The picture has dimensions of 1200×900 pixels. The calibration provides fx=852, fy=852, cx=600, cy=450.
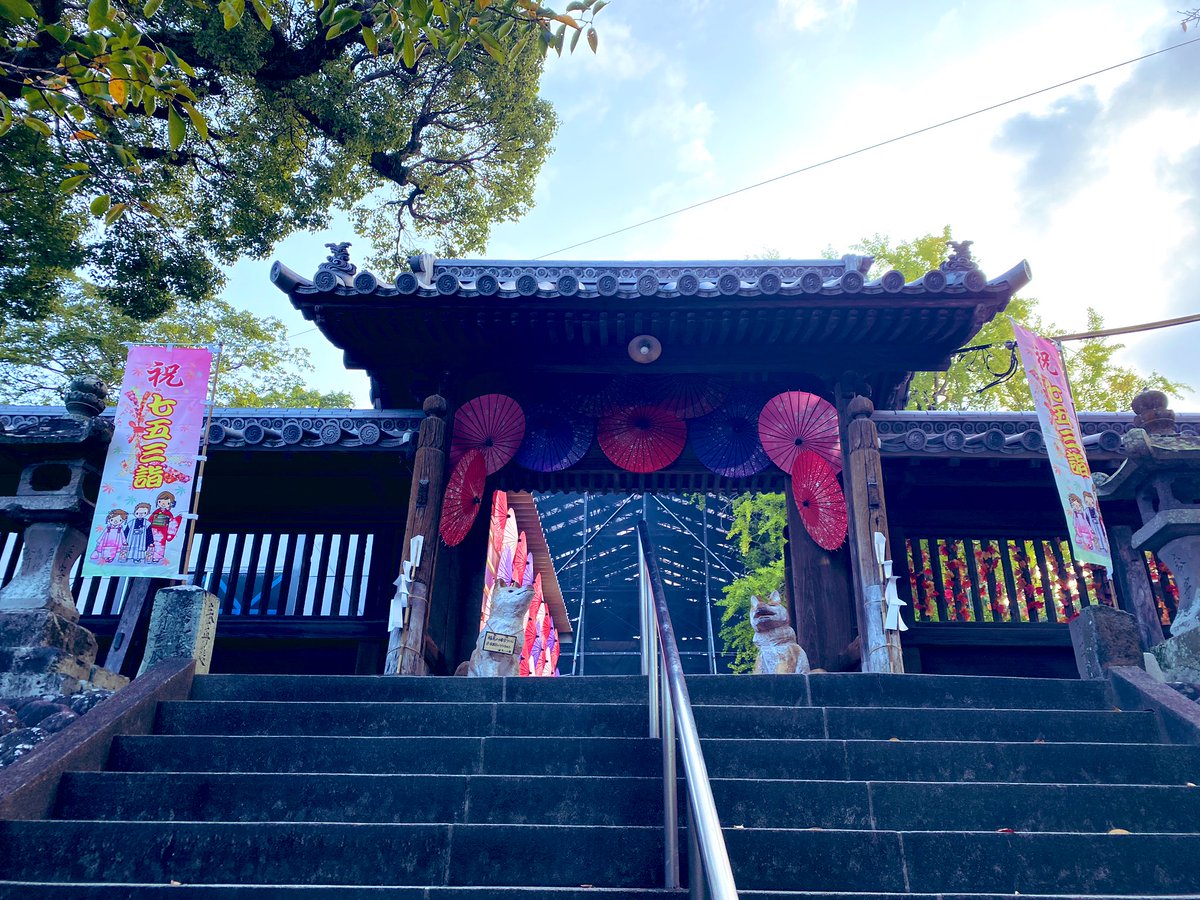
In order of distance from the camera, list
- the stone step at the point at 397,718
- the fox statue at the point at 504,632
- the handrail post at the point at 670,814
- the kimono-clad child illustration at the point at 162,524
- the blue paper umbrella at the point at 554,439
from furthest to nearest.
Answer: the blue paper umbrella at the point at 554,439 → the fox statue at the point at 504,632 → the kimono-clad child illustration at the point at 162,524 → the stone step at the point at 397,718 → the handrail post at the point at 670,814

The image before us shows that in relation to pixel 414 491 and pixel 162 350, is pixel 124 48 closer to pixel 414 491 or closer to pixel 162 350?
pixel 162 350

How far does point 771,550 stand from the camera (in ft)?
74.8

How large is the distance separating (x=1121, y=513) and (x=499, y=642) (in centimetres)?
761

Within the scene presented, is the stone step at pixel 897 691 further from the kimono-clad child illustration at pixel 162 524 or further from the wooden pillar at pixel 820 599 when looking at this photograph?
the kimono-clad child illustration at pixel 162 524

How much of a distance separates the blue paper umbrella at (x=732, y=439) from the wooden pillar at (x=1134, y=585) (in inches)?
168

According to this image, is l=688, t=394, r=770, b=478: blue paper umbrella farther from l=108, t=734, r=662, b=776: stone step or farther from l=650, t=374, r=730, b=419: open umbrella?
l=108, t=734, r=662, b=776: stone step

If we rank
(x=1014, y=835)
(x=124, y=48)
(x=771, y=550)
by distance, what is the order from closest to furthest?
(x=1014, y=835)
(x=124, y=48)
(x=771, y=550)

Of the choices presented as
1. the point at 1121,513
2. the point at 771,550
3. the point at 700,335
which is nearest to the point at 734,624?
the point at 771,550

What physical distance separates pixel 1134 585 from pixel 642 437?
6.00 metres

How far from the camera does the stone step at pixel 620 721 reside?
5.49 meters

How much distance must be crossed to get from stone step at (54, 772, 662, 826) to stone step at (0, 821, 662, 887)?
1.10 feet

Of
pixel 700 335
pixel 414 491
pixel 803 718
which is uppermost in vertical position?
pixel 700 335

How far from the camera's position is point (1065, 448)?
314 inches

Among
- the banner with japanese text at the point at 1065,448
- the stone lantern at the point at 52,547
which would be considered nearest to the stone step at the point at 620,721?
the stone lantern at the point at 52,547
